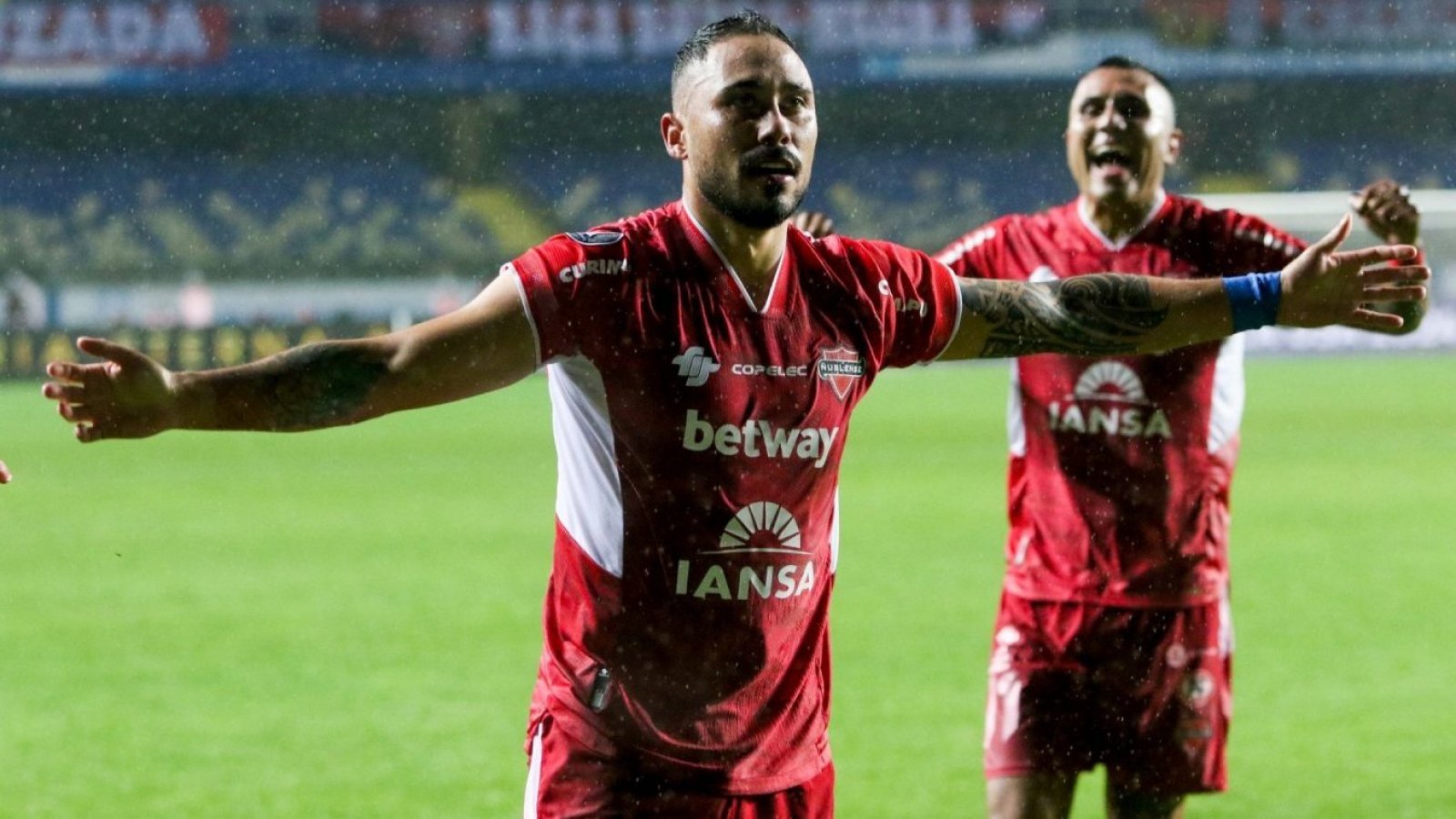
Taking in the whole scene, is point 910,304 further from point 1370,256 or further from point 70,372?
point 70,372

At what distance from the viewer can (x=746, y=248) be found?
3.15 m

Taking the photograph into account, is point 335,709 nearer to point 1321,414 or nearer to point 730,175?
point 730,175

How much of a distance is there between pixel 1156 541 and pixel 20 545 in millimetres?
9839

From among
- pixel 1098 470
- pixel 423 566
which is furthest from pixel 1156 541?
pixel 423 566

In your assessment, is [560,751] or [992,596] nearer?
[560,751]

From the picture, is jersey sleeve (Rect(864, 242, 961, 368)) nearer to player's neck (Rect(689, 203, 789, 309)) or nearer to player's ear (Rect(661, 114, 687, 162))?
player's neck (Rect(689, 203, 789, 309))

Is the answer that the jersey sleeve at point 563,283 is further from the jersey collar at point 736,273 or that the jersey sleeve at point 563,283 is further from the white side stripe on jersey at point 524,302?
the jersey collar at point 736,273

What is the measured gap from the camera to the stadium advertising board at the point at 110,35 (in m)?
36.7

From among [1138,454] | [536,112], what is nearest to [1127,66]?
[1138,454]

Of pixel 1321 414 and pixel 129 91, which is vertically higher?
pixel 129 91

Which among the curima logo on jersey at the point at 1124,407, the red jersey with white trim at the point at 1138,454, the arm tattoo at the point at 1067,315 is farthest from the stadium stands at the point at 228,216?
the arm tattoo at the point at 1067,315

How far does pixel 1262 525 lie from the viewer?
1287 centimetres

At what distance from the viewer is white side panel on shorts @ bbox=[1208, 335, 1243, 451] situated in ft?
15.5

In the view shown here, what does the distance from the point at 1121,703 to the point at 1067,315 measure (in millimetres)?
1508
